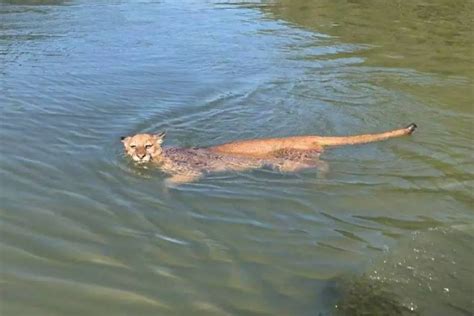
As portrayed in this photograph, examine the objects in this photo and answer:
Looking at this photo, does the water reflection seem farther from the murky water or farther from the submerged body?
the submerged body

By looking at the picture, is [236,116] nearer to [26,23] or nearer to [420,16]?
[26,23]

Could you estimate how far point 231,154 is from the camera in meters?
8.17

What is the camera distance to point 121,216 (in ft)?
20.7

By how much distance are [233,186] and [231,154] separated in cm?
90

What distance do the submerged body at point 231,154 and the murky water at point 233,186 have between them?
20 centimetres

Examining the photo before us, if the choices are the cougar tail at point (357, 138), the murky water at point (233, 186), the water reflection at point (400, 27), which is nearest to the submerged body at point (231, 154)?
the cougar tail at point (357, 138)

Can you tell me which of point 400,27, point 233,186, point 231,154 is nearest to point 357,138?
point 231,154

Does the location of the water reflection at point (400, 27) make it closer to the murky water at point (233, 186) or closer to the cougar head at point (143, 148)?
the murky water at point (233, 186)

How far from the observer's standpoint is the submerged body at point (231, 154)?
787 centimetres

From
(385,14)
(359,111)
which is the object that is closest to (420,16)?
(385,14)

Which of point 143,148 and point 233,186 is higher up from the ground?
point 143,148

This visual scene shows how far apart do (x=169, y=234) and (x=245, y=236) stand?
0.73 metres

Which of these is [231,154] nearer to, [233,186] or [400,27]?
[233,186]

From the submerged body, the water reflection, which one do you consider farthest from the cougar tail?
the water reflection
